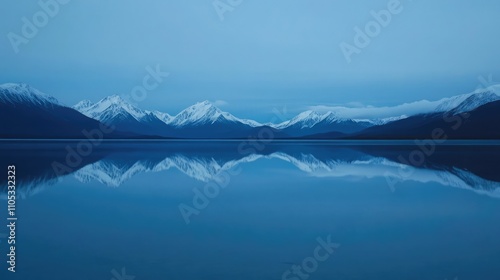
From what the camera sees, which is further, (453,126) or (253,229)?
(453,126)

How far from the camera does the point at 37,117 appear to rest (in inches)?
4641

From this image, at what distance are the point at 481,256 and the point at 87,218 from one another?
5979mm

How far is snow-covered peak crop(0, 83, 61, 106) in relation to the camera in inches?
4813

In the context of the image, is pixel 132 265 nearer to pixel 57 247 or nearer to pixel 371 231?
pixel 57 247

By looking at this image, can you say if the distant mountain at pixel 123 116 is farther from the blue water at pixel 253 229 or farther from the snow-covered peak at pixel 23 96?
the blue water at pixel 253 229

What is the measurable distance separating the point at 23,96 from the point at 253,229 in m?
131

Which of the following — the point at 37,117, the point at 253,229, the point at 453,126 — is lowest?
the point at 253,229

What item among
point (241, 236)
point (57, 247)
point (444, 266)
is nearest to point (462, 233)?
point (444, 266)

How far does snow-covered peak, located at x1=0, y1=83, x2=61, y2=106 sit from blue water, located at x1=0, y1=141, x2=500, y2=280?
12192 centimetres

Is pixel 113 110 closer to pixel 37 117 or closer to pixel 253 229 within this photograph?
pixel 37 117

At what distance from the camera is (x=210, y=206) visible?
30.6ft

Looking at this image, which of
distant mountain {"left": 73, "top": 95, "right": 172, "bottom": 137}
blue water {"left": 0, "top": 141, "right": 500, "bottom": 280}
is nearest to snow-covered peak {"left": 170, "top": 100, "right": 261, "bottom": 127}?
distant mountain {"left": 73, "top": 95, "right": 172, "bottom": 137}

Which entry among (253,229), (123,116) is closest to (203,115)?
(123,116)

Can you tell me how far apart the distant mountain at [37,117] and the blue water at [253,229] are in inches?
3807
